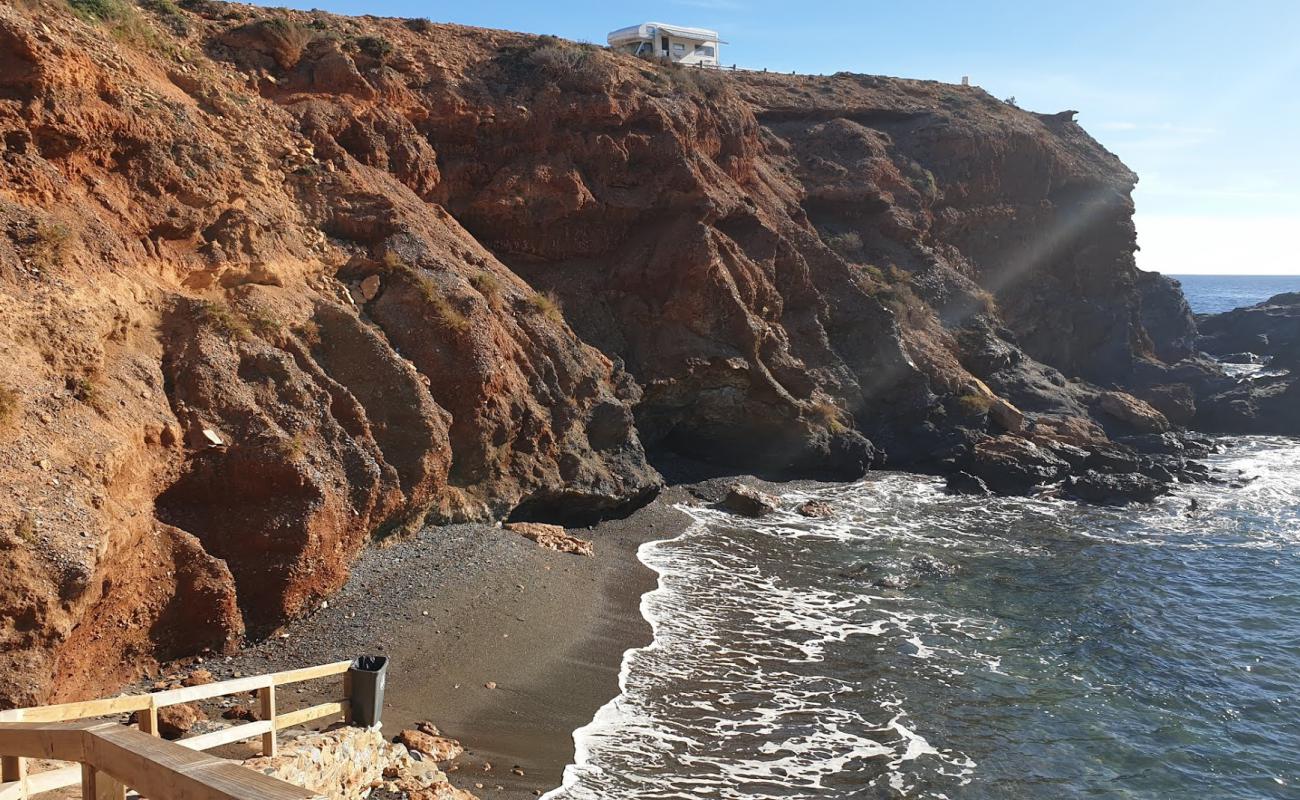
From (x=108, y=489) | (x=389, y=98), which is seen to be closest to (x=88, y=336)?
(x=108, y=489)

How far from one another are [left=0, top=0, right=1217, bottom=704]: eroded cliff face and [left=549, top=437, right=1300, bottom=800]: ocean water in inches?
165

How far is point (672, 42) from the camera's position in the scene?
1742 inches

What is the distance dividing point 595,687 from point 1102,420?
27895mm

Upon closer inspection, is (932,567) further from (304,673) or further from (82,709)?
(82,709)

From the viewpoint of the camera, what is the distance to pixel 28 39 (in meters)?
13.2

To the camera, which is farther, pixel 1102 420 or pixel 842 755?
pixel 1102 420

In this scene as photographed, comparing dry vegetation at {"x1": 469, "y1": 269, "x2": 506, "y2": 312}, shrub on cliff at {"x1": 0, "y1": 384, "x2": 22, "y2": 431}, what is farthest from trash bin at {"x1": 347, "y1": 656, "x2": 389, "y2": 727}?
dry vegetation at {"x1": 469, "y1": 269, "x2": 506, "y2": 312}

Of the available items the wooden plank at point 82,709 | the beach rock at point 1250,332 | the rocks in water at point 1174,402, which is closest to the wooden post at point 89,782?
the wooden plank at point 82,709

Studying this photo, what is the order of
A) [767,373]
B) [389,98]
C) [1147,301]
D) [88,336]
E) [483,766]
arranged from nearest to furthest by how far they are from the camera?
1. [483,766]
2. [88,336]
3. [389,98]
4. [767,373]
5. [1147,301]

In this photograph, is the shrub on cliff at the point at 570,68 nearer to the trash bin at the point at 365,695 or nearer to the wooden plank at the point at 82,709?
the trash bin at the point at 365,695

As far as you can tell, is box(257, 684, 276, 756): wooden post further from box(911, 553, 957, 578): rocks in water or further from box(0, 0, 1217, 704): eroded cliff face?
box(911, 553, 957, 578): rocks in water

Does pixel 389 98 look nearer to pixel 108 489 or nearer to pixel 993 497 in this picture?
pixel 108 489

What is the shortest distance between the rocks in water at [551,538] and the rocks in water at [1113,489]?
1573cm

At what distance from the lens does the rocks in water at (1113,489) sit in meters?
26.2
